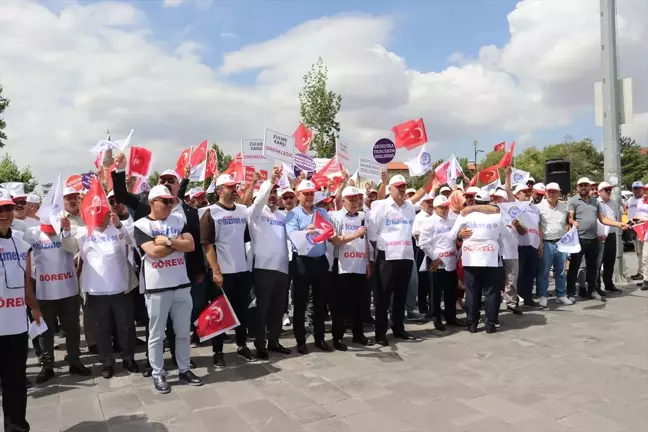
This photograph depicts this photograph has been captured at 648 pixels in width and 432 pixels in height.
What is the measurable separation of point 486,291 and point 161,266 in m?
4.50

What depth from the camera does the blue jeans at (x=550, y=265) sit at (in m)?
8.86

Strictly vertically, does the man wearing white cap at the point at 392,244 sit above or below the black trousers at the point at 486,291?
above

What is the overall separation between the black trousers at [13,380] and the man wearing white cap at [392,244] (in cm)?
401

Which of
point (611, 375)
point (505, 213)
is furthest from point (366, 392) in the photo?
point (505, 213)

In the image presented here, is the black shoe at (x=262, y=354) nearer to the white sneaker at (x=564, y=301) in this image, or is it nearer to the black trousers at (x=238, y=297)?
the black trousers at (x=238, y=297)

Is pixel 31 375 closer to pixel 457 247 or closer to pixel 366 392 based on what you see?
pixel 366 392

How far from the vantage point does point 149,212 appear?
5656 mm

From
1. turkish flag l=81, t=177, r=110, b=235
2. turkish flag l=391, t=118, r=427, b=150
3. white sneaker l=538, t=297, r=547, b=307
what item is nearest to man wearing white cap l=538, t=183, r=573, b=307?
white sneaker l=538, t=297, r=547, b=307

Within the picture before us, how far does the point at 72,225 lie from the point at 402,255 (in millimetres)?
3951

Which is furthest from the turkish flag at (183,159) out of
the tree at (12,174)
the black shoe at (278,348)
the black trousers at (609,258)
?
the tree at (12,174)

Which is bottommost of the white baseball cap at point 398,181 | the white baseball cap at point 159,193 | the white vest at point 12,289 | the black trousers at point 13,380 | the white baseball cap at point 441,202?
the black trousers at point 13,380

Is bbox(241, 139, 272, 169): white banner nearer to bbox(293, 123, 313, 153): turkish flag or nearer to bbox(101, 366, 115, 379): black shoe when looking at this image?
bbox(293, 123, 313, 153): turkish flag

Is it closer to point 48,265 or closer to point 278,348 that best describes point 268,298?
point 278,348

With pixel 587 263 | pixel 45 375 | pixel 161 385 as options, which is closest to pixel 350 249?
pixel 161 385
